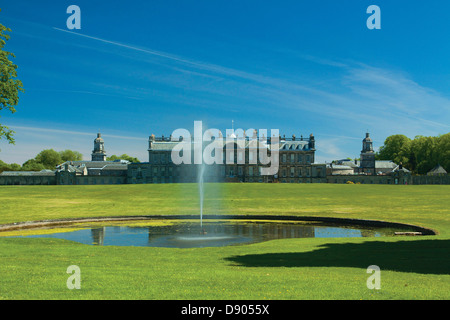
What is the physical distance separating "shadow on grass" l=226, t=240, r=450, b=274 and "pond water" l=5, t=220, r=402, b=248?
171 inches

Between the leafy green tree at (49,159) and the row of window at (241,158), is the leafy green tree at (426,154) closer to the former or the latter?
the row of window at (241,158)

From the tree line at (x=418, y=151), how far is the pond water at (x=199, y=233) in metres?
92.2

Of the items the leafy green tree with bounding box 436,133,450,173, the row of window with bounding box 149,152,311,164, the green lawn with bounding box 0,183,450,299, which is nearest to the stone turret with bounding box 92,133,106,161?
Result: the row of window with bounding box 149,152,311,164

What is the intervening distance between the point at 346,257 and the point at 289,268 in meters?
2.60

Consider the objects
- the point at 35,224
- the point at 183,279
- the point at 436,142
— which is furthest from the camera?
the point at 436,142

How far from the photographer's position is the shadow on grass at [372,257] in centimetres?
1046

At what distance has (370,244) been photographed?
14.5 m

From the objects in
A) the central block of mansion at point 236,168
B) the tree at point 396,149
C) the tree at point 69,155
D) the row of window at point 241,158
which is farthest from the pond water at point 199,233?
the tree at point 69,155

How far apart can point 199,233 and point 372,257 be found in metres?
9.55

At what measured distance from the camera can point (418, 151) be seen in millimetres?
115625

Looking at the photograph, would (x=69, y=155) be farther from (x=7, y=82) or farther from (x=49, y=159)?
(x=7, y=82)

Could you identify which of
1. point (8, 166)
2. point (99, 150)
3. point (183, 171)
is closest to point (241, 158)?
point (183, 171)
